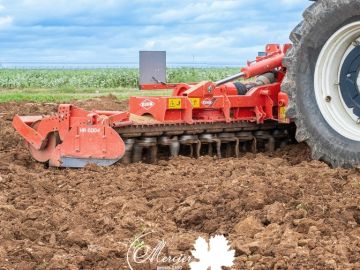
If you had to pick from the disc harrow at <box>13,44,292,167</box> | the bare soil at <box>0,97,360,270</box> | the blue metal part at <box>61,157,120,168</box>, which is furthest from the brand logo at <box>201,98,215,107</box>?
the blue metal part at <box>61,157,120,168</box>

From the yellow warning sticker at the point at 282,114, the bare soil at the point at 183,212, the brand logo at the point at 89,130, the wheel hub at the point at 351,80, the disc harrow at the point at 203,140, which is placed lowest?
the bare soil at the point at 183,212

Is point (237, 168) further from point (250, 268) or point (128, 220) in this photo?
point (250, 268)

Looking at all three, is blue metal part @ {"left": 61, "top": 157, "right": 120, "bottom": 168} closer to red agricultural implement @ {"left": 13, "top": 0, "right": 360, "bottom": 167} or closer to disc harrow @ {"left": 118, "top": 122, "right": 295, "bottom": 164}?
red agricultural implement @ {"left": 13, "top": 0, "right": 360, "bottom": 167}

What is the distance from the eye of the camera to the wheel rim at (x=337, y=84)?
6602mm

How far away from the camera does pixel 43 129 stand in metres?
7.64

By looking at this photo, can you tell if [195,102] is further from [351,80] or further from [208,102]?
[351,80]

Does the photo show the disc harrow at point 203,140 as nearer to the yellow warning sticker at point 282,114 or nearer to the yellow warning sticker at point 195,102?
the yellow warning sticker at point 195,102

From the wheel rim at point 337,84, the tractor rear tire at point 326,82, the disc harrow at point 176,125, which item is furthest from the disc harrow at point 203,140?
the wheel rim at point 337,84

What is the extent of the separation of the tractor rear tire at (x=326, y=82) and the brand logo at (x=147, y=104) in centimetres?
146

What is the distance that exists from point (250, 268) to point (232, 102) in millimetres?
4364

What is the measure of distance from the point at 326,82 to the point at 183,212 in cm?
248

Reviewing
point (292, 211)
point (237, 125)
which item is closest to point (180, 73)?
point (237, 125)

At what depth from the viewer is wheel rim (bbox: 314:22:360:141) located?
6.60 meters

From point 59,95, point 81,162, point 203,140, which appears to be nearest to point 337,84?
point 203,140
